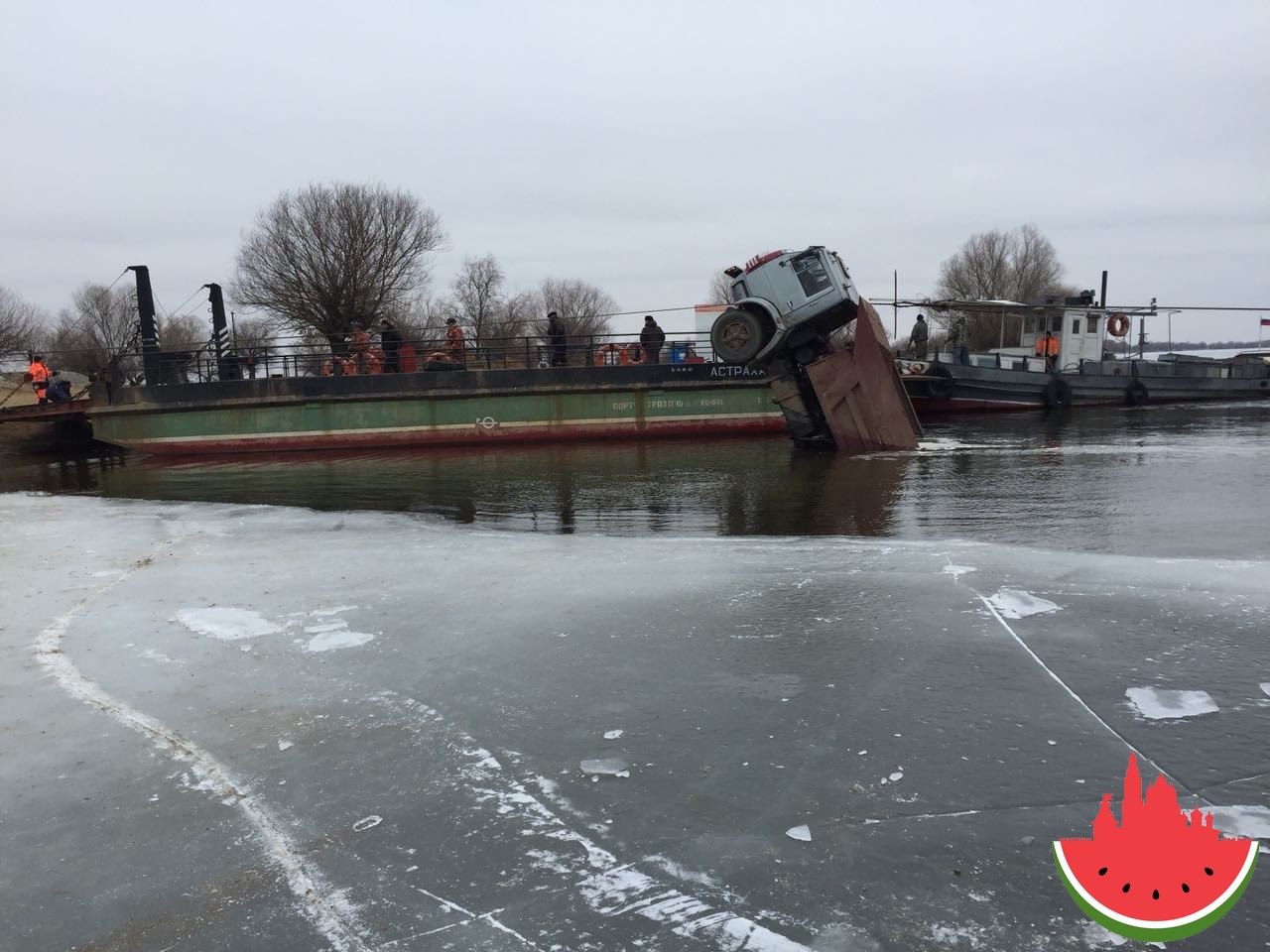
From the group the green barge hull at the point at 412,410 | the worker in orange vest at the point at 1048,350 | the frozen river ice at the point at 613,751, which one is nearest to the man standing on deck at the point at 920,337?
the worker in orange vest at the point at 1048,350

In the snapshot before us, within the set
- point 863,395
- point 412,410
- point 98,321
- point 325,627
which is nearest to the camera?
point 325,627

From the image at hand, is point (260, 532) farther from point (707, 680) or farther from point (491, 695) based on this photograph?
point (707, 680)

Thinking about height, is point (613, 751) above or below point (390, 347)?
below

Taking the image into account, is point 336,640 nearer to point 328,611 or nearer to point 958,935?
point 328,611

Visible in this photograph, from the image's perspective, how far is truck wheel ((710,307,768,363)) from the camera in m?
14.4

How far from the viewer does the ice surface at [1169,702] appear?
325 centimetres

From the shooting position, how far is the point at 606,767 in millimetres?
2992

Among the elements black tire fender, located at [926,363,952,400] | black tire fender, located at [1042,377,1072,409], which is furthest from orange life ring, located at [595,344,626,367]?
black tire fender, located at [1042,377,1072,409]

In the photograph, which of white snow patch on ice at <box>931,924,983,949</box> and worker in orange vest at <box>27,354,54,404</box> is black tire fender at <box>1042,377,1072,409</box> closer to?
white snow patch on ice at <box>931,924,983,949</box>

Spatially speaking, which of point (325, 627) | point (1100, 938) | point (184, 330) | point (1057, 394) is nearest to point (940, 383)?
point (1057, 394)

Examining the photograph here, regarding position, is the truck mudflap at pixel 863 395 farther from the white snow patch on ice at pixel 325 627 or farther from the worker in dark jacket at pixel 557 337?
the white snow patch on ice at pixel 325 627

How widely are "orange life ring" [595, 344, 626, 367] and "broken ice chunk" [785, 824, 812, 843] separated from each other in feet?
54.5

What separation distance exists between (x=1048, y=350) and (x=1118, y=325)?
271cm

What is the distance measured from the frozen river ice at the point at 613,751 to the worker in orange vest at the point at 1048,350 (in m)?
22.2
